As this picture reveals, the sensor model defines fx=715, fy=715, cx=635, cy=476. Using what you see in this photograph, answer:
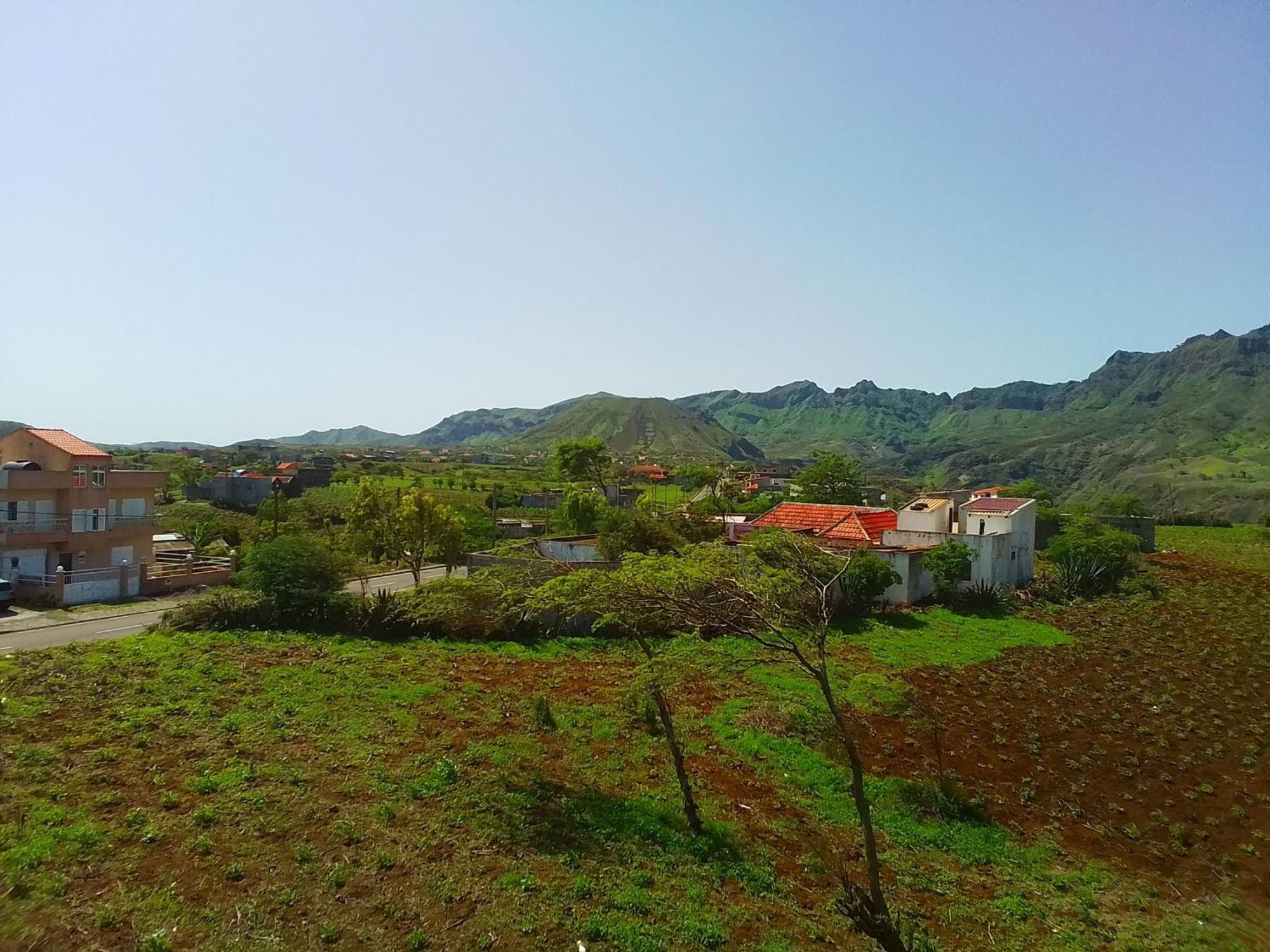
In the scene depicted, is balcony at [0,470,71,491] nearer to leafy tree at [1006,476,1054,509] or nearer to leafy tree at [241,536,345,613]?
leafy tree at [241,536,345,613]

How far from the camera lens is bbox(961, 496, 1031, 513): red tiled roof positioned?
33.8m

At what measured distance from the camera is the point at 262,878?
26.4 feet

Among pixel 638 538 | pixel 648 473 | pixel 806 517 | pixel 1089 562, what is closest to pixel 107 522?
pixel 638 538

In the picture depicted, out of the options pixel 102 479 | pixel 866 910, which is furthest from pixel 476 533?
pixel 866 910

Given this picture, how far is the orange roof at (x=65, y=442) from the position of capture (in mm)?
27719

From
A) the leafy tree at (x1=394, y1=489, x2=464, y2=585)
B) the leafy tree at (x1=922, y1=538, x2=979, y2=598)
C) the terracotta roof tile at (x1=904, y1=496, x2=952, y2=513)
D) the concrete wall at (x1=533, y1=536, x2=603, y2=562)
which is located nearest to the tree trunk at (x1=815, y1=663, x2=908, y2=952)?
the concrete wall at (x1=533, y1=536, x2=603, y2=562)

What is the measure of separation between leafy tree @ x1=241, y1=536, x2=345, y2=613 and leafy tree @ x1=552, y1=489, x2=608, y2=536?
63.6 ft

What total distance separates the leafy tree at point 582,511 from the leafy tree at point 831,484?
17863 mm

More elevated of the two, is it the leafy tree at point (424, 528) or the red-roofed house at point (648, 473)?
the red-roofed house at point (648, 473)

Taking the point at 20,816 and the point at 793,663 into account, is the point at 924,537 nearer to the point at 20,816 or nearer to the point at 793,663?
the point at 793,663

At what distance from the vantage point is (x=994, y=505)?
34375 mm

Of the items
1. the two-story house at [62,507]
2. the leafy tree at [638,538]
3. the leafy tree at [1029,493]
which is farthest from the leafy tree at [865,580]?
the leafy tree at [1029,493]

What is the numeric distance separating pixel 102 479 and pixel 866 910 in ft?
107

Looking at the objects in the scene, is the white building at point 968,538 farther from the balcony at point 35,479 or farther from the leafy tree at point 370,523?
the balcony at point 35,479
